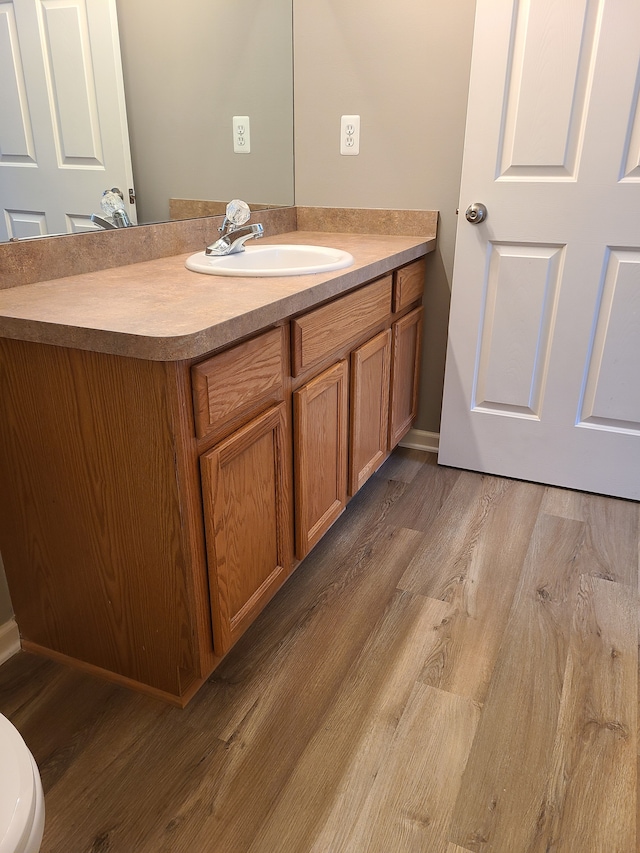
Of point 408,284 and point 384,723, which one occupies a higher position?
point 408,284

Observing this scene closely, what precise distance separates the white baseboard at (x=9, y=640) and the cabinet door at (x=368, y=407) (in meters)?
0.94

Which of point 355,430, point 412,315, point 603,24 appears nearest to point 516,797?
point 355,430

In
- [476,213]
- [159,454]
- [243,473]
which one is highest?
[476,213]

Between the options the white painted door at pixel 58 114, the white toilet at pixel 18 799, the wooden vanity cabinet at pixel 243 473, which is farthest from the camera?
the white painted door at pixel 58 114

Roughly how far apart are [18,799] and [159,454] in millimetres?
532

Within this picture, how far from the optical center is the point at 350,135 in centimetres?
223

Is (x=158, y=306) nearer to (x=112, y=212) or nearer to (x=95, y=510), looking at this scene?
(x=95, y=510)

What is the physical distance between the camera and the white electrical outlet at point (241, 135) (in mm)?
2021

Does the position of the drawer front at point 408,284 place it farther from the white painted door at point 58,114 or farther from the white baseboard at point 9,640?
the white baseboard at point 9,640

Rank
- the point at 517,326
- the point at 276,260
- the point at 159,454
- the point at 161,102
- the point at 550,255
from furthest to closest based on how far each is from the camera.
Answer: the point at 517,326 < the point at 550,255 < the point at 276,260 < the point at 161,102 < the point at 159,454

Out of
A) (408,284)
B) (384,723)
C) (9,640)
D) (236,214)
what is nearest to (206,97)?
(236,214)

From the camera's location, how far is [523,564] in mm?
1825

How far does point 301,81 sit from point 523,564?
1783 millimetres

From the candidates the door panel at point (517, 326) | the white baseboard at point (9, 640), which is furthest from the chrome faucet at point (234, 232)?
the white baseboard at point (9, 640)
